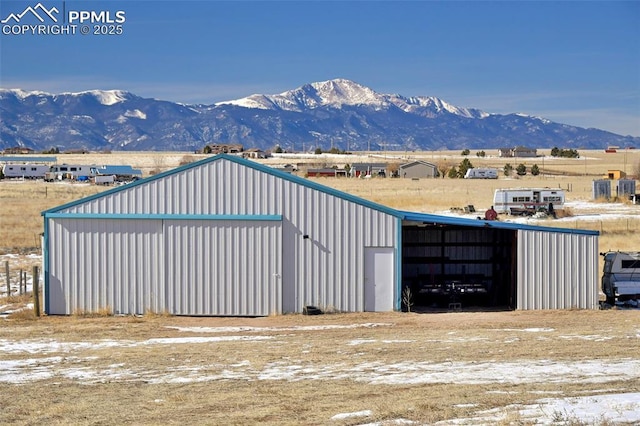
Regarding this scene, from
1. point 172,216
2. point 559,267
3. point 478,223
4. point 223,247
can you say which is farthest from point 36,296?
point 559,267

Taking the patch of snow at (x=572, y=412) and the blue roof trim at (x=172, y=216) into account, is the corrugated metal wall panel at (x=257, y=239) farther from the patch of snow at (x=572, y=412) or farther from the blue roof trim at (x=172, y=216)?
the patch of snow at (x=572, y=412)

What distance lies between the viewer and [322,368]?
16.9 metres

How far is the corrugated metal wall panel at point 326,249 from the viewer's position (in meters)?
25.7

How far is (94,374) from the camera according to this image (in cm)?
1670

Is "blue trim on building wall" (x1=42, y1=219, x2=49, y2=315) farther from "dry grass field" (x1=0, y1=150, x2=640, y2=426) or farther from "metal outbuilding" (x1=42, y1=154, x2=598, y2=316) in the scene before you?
"dry grass field" (x1=0, y1=150, x2=640, y2=426)

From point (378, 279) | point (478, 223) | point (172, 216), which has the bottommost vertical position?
point (378, 279)

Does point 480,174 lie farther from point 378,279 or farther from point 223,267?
point 223,267

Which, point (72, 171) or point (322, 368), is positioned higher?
point (72, 171)

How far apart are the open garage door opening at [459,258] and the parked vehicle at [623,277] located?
118 inches

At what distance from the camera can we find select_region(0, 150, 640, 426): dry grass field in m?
13.1

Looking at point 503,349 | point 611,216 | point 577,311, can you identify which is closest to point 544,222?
point 611,216

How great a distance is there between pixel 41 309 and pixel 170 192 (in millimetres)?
4749

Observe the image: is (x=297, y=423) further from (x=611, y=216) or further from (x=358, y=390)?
(x=611, y=216)

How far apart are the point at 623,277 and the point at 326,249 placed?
8.95 meters
